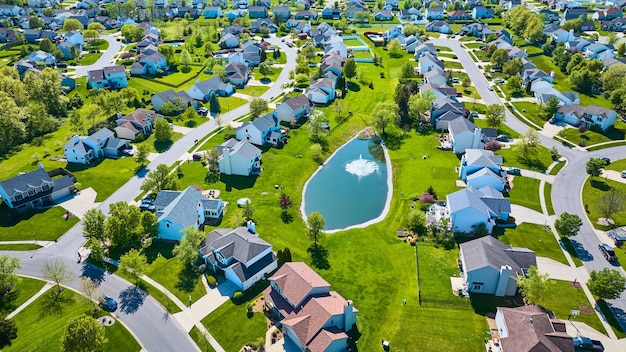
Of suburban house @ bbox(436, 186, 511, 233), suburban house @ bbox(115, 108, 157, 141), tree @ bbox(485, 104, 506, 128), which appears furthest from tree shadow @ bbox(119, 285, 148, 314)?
tree @ bbox(485, 104, 506, 128)

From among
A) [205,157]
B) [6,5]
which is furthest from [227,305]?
[6,5]

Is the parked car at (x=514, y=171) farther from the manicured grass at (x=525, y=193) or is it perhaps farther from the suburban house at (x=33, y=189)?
the suburban house at (x=33, y=189)

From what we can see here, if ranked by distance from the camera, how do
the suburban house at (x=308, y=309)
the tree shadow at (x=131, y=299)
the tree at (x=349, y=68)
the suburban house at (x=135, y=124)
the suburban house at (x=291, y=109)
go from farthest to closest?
1. the tree at (x=349, y=68)
2. the suburban house at (x=291, y=109)
3. the suburban house at (x=135, y=124)
4. the tree shadow at (x=131, y=299)
5. the suburban house at (x=308, y=309)

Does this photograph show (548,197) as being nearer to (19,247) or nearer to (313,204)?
(313,204)

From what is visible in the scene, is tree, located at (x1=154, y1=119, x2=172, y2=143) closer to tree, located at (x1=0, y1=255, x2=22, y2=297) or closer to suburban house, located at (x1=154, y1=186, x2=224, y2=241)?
suburban house, located at (x1=154, y1=186, x2=224, y2=241)

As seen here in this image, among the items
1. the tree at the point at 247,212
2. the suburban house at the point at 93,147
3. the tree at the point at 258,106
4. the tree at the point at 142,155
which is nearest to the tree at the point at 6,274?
the tree at the point at 247,212

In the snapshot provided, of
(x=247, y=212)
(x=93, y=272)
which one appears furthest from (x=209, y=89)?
(x=93, y=272)
